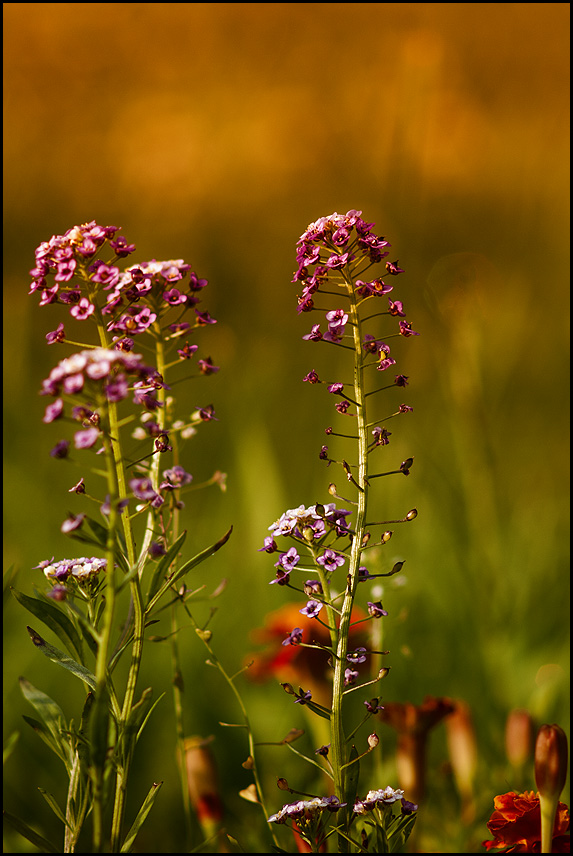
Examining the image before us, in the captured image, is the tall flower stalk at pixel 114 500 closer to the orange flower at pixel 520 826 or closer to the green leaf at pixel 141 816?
the green leaf at pixel 141 816

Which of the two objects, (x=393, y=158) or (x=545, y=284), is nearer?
(x=393, y=158)

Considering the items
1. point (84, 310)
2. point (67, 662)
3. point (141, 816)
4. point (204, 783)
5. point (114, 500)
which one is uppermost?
point (84, 310)

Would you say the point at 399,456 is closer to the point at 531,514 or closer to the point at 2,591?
the point at 531,514

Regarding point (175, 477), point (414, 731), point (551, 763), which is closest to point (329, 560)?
point (175, 477)

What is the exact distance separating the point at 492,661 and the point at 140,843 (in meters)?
0.58

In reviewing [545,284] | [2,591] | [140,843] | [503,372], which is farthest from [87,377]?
[545,284]

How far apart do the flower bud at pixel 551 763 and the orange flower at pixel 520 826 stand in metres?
0.05

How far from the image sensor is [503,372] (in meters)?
2.38

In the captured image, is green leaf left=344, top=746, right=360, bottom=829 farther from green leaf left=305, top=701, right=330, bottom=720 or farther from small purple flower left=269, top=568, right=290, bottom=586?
small purple flower left=269, top=568, right=290, bottom=586

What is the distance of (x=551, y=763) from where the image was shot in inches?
25.1

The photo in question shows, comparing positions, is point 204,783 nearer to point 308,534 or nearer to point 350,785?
point 350,785

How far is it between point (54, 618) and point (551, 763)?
404mm

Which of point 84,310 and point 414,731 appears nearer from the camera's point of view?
point 84,310

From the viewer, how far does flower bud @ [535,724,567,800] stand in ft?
2.06
